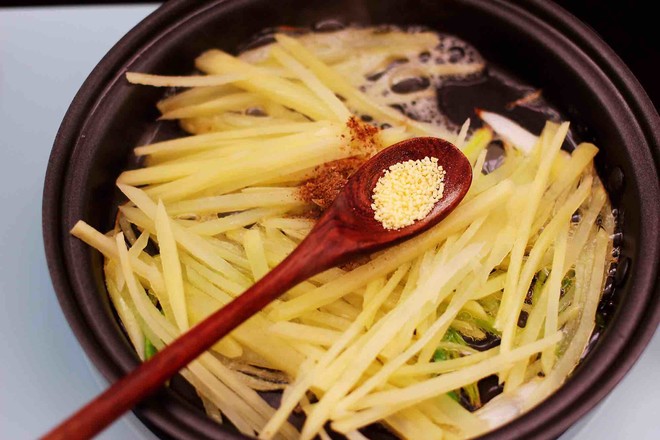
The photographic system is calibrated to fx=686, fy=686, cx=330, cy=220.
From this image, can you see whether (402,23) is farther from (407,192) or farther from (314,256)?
(314,256)

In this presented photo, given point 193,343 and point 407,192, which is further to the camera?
point 407,192

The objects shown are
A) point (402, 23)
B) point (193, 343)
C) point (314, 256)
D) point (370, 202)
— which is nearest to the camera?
point (193, 343)

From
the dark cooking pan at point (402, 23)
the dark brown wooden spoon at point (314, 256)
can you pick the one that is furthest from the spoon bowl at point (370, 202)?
the dark cooking pan at point (402, 23)

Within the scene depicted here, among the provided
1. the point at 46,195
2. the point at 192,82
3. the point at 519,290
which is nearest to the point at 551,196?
the point at 519,290

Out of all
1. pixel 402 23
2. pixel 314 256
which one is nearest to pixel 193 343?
pixel 314 256

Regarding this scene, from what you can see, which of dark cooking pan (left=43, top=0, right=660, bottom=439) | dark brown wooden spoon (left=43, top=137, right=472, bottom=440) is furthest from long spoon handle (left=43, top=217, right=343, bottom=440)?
dark cooking pan (left=43, top=0, right=660, bottom=439)

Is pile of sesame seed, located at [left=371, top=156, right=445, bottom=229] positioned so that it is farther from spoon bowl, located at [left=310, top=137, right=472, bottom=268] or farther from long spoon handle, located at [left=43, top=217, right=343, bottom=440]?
long spoon handle, located at [left=43, top=217, right=343, bottom=440]
